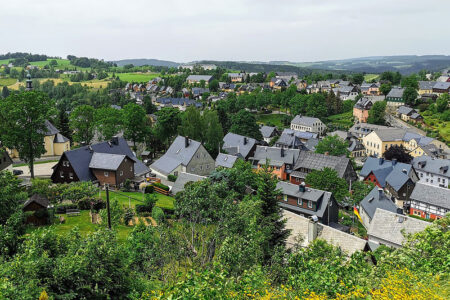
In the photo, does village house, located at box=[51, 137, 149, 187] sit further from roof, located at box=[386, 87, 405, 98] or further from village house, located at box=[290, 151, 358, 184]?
roof, located at box=[386, 87, 405, 98]

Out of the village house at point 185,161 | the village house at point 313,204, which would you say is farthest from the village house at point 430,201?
the village house at point 185,161

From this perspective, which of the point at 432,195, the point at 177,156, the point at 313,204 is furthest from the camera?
the point at 177,156

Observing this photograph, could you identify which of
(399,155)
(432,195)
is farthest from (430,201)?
(399,155)

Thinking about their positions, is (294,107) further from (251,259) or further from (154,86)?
(251,259)

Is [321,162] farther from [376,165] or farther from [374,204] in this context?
[374,204]

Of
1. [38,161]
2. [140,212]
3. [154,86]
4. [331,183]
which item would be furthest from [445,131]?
[154,86]
